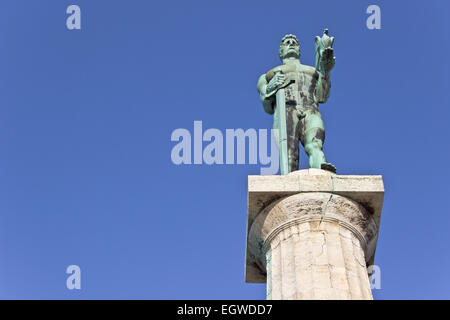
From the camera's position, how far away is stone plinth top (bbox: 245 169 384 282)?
404 inches

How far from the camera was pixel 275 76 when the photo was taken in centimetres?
1323

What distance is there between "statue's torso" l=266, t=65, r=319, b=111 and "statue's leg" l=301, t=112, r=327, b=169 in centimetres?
32

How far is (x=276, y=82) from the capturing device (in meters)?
13.1

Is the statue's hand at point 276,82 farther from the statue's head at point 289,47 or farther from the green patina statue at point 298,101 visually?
the statue's head at point 289,47

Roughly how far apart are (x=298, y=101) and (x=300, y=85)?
45cm

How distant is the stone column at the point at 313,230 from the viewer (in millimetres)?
9117

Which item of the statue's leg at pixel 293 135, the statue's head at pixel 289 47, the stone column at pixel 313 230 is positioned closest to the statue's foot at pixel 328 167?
the stone column at pixel 313 230

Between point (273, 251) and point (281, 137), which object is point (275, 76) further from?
point (273, 251)

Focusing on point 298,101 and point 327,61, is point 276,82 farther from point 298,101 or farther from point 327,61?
point 327,61

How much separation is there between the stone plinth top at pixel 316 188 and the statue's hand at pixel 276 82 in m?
2.94

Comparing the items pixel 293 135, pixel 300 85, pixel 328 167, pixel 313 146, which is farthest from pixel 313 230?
pixel 300 85
